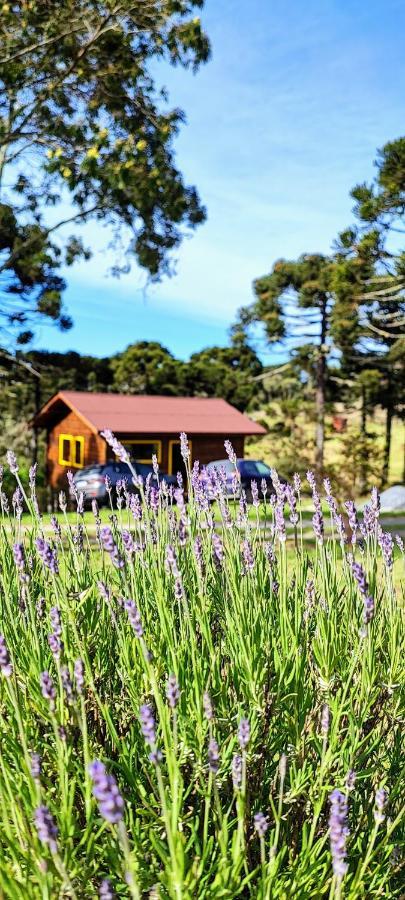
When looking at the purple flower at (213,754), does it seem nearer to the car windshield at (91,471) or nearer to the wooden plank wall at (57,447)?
the car windshield at (91,471)

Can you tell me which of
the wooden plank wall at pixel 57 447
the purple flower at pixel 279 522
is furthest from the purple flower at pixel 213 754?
the wooden plank wall at pixel 57 447

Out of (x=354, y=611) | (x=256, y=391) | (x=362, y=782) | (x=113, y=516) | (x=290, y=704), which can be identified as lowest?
(x=362, y=782)

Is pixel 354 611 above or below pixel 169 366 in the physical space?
below

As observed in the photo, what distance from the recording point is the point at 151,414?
95.1 feet

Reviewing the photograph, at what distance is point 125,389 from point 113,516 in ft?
122

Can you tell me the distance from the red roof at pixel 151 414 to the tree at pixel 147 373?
7.11 metres

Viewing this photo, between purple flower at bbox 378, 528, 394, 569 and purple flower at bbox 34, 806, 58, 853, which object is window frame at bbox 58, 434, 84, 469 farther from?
purple flower at bbox 34, 806, 58, 853

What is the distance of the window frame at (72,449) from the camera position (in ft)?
92.9

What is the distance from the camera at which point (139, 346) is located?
4109 centimetres

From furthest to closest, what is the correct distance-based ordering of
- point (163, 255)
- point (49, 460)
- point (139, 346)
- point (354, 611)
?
point (139, 346), point (49, 460), point (163, 255), point (354, 611)

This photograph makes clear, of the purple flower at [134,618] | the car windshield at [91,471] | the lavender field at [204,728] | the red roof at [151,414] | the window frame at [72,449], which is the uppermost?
the red roof at [151,414]

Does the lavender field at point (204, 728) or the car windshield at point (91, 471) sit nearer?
the lavender field at point (204, 728)

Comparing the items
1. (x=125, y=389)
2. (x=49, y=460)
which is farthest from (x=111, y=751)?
(x=125, y=389)

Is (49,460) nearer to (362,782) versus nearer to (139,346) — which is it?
(139,346)
